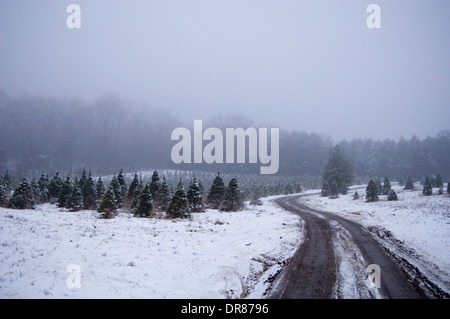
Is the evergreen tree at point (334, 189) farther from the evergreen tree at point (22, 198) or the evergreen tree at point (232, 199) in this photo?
the evergreen tree at point (22, 198)

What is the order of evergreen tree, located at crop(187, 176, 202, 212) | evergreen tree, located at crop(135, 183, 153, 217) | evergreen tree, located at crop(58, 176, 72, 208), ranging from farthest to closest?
evergreen tree, located at crop(58, 176, 72, 208) → evergreen tree, located at crop(187, 176, 202, 212) → evergreen tree, located at crop(135, 183, 153, 217)

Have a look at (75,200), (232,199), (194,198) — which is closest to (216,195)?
(232,199)

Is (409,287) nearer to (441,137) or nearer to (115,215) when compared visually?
(115,215)

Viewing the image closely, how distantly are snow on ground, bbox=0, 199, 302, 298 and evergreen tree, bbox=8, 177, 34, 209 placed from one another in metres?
16.5

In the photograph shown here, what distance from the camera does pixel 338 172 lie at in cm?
5431

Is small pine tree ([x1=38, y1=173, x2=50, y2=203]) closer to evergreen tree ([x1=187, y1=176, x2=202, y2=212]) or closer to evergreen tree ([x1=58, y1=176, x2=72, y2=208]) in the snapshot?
evergreen tree ([x1=58, y1=176, x2=72, y2=208])

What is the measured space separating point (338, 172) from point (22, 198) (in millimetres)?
60732

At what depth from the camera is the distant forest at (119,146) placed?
4550 inches

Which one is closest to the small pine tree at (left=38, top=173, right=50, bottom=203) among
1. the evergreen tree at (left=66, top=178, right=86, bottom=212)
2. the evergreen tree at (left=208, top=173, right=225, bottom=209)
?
the evergreen tree at (left=66, top=178, right=86, bottom=212)

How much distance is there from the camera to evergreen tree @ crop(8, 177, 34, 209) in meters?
25.8

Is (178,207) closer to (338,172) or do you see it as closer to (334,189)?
(334,189)

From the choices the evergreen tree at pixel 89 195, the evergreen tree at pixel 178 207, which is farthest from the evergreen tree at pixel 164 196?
the evergreen tree at pixel 89 195
